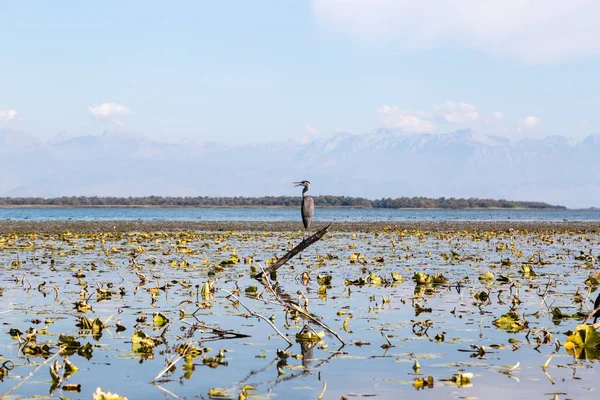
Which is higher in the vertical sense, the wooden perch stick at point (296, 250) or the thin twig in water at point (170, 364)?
the wooden perch stick at point (296, 250)

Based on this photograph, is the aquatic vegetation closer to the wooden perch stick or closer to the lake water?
the wooden perch stick

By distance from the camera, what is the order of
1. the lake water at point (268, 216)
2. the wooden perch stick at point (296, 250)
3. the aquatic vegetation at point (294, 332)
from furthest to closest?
the lake water at point (268, 216), the wooden perch stick at point (296, 250), the aquatic vegetation at point (294, 332)

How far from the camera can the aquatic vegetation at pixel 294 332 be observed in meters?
9.05

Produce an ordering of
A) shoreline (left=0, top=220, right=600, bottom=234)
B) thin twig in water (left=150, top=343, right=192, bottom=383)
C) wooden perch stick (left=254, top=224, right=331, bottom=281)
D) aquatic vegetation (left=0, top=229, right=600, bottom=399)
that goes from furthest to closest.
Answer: shoreline (left=0, top=220, right=600, bottom=234) → wooden perch stick (left=254, top=224, right=331, bottom=281) → aquatic vegetation (left=0, top=229, right=600, bottom=399) → thin twig in water (left=150, top=343, right=192, bottom=383)

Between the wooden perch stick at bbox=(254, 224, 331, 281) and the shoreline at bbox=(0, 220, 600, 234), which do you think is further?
the shoreline at bbox=(0, 220, 600, 234)

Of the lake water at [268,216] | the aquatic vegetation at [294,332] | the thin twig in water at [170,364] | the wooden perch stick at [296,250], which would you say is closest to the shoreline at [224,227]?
the lake water at [268,216]

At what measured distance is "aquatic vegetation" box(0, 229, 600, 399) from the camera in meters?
9.05

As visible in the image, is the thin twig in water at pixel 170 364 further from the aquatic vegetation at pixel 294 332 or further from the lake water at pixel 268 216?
the lake water at pixel 268 216

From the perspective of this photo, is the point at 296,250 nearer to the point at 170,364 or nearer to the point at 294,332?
the point at 294,332

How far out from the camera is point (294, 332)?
12.4m

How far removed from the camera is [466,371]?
9664mm

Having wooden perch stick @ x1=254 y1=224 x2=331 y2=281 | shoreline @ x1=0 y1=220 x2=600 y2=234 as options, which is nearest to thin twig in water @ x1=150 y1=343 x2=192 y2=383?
wooden perch stick @ x1=254 y1=224 x2=331 y2=281

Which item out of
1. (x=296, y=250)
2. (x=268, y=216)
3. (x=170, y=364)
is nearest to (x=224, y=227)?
(x=296, y=250)

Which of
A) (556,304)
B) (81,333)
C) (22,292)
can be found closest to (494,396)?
(81,333)
